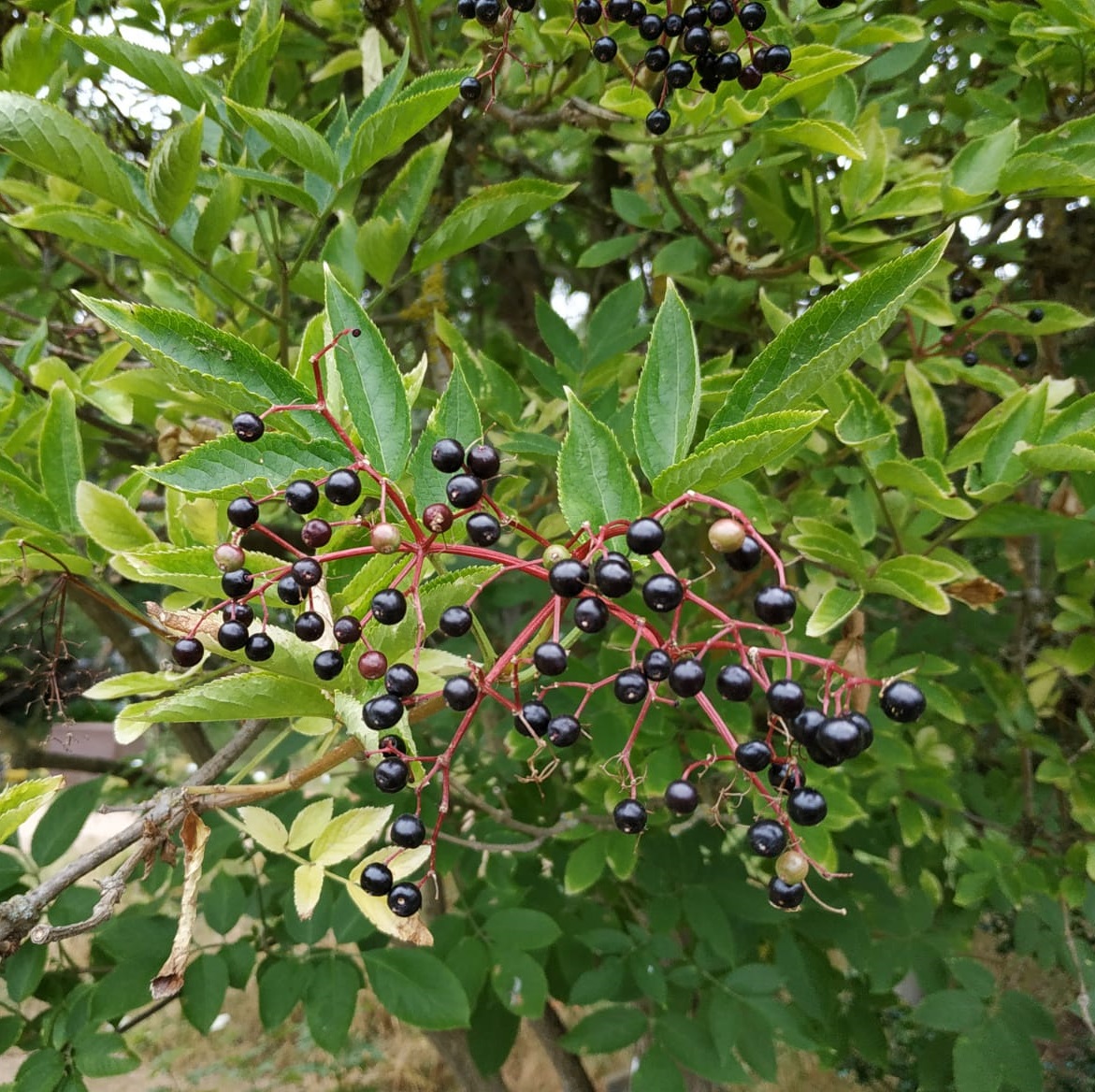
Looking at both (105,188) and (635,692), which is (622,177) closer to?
(105,188)

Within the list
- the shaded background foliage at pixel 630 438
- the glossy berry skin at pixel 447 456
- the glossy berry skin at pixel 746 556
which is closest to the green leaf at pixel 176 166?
the shaded background foliage at pixel 630 438

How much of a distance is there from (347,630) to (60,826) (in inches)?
52.8

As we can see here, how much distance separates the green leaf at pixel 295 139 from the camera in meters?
1.08

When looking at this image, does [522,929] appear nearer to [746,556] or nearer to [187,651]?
[187,651]

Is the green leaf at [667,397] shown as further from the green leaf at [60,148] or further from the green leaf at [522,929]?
the green leaf at [522,929]

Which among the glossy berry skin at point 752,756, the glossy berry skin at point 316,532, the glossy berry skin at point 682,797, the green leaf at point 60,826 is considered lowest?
the green leaf at point 60,826

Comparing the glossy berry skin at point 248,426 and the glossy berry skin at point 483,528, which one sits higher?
the glossy berry skin at point 248,426

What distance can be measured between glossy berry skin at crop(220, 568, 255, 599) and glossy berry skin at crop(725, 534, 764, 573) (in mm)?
466

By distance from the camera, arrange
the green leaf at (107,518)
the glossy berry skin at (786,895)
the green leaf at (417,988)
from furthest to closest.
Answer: the green leaf at (417,988) < the green leaf at (107,518) < the glossy berry skin at (786,895)

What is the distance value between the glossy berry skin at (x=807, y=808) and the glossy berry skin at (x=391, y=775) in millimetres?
389

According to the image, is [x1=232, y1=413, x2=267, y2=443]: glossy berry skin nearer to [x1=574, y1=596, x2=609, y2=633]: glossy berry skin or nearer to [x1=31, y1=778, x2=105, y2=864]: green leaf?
[x1=574, y1=596, x2=609, y2=633]: glossy berry skin

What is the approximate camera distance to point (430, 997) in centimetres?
165

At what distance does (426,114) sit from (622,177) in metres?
2.34

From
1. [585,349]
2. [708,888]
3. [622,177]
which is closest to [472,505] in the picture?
[585,349]
